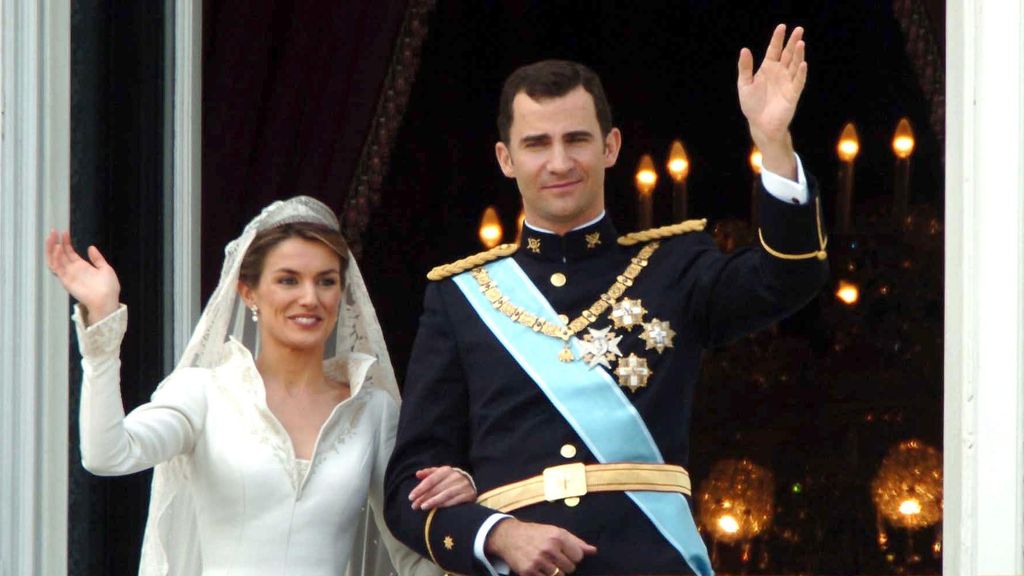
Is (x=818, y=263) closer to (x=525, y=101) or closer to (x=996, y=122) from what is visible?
(x=996, y=122)

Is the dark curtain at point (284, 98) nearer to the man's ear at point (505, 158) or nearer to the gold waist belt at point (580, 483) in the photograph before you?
the man's ear at point (505, 158)

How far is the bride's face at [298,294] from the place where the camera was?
381 cm

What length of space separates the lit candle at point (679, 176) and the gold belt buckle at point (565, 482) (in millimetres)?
2838

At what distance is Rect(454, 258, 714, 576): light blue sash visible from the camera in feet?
11.4

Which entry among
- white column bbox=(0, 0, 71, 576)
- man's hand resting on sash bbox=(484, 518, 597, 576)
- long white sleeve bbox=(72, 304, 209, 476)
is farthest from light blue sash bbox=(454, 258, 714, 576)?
white column bbox=(0, 0, 71, 576)

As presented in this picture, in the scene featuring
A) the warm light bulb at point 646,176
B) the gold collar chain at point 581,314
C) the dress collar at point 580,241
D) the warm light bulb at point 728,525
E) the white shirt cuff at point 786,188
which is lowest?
the warm light bulb at point 728,525

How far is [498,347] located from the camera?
3572 mm

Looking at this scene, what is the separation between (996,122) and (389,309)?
129 inches

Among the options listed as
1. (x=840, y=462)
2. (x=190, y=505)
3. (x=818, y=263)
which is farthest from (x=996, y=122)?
(x=840, y=462)

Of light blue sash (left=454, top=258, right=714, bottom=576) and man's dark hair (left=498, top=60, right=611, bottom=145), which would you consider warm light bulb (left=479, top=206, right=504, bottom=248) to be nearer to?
man's dark hair (left=498, top=60, right=611, bottom=145)

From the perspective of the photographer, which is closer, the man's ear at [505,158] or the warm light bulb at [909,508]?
the man's ear at [505,158]

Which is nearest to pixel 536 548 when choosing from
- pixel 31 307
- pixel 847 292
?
pixel 31 307

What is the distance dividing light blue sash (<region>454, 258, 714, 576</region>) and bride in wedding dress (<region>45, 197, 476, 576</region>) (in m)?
0.44

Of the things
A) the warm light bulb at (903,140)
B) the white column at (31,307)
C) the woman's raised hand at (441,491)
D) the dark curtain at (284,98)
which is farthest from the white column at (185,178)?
the warm light bulb at (903,140)
